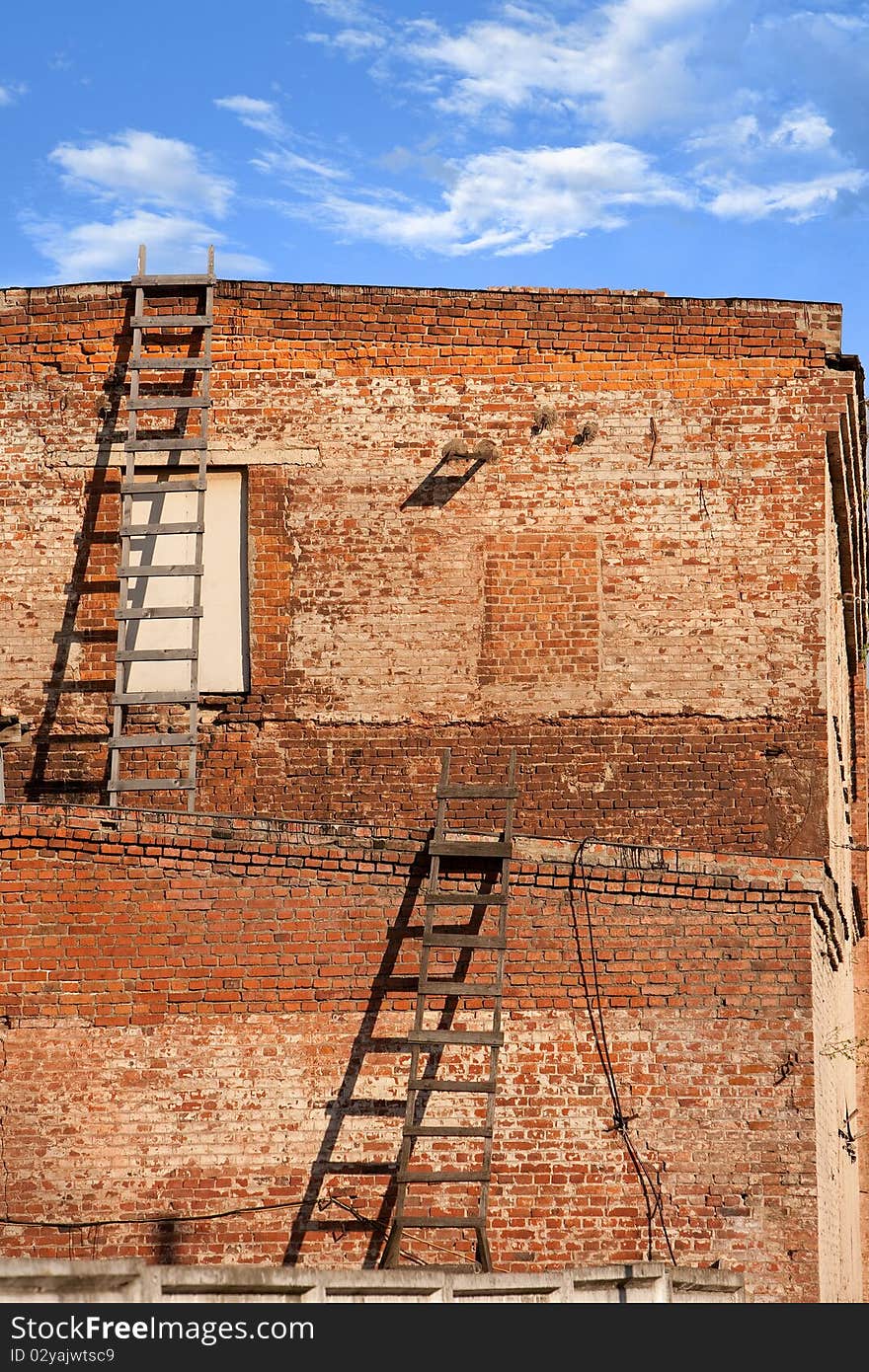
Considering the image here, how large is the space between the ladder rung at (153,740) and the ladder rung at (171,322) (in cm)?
356

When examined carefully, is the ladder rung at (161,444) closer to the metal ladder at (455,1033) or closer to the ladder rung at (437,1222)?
the metal ladder at (455,1033)

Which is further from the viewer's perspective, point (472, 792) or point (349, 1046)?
point (472, 792)

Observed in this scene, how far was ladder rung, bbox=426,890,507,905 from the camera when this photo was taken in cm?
1149

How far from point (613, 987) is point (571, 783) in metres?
2.93

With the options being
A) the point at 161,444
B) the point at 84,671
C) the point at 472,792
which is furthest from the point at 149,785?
the point at 472,792

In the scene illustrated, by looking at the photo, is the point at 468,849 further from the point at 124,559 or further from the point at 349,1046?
the point at 124,559

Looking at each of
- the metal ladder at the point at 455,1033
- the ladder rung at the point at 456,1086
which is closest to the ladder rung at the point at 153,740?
Answer: the metal ladder at the point at 455,1033

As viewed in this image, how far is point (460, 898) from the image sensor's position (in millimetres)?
11539

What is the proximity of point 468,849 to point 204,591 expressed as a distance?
14.2ft

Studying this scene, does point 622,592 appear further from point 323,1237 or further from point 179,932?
point 323,1237

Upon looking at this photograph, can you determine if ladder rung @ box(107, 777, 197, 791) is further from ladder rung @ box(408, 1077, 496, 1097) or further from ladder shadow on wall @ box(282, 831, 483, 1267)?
ladder rung @ box(408, 1077, 496, 1097)

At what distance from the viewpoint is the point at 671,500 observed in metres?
14.4

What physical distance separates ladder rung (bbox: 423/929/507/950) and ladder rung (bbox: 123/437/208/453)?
17.4 feet
